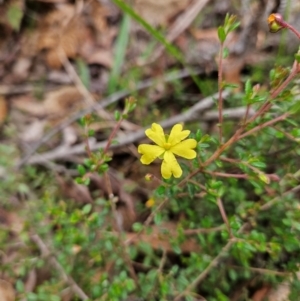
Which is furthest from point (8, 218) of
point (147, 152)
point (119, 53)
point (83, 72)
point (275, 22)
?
point (275, 22)

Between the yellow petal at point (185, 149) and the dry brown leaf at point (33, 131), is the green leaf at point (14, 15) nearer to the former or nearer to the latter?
the dry brown leaf at point (33, 131)

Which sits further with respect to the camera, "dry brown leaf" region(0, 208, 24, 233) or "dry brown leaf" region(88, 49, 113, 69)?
"dry brown leaf" region(88, 49, 113, 69)

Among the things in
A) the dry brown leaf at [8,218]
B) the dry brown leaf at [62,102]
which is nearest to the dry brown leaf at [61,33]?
the dry brown leaf at [62,102]

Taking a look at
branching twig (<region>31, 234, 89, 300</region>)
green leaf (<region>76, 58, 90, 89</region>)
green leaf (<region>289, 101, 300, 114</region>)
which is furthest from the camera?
green leaf (<region>76, 58, 90, 89</region>)

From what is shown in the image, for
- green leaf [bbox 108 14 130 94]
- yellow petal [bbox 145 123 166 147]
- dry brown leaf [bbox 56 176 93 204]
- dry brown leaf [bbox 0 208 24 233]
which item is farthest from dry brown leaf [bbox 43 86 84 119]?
yellow petal [bbox 145 123 166 147]

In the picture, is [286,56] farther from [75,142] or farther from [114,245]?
[114,245]

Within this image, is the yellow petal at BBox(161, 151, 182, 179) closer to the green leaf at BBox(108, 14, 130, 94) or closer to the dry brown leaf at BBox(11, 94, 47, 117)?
the green leaf at BBox(108, 14, 130, 94)

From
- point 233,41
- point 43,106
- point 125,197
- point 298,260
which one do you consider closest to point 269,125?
point 298,260
